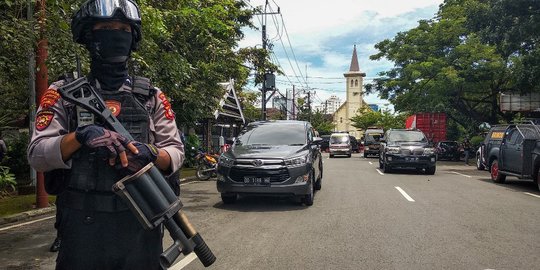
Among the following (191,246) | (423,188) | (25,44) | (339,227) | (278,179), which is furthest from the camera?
(423,188)

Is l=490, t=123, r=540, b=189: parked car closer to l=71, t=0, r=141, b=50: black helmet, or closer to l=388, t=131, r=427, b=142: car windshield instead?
l=388, t=131, r=427, b=142: car windshield

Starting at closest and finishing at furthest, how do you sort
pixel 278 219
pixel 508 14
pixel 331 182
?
pixel 278 219, pixel 331 182, pixel 508 14

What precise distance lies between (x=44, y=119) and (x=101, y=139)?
422 mm

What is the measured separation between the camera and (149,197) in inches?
75.5

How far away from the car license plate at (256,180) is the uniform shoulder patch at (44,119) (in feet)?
21.9

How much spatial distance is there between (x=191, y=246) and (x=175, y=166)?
0.45 metres

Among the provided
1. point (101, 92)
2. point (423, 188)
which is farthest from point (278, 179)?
point (101, 92)

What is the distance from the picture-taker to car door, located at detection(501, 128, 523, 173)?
1306 cm

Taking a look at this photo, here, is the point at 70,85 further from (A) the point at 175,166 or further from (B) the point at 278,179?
(B) the point at 278,179

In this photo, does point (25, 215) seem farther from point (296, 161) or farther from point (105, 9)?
point (105, 9)

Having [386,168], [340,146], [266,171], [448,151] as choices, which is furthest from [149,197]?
[340,146]

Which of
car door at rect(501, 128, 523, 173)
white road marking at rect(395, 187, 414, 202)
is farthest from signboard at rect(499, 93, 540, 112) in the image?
white road marking at rect(395, 187, 414, 202)

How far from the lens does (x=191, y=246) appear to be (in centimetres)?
202

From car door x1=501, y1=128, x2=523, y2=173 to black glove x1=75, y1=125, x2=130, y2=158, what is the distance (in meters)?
13.5
